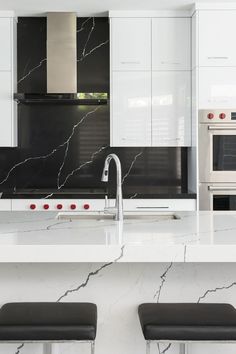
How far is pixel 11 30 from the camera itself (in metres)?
4.40

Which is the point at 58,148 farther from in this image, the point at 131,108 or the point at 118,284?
the point at 118,284

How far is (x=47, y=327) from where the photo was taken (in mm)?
1799

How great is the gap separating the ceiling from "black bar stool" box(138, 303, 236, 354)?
3039 mm

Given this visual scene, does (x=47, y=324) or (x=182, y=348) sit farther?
(x=182, y=348)

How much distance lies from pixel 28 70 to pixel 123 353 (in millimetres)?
3229

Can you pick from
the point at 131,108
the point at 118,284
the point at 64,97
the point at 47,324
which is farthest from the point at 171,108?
the point at 47,324

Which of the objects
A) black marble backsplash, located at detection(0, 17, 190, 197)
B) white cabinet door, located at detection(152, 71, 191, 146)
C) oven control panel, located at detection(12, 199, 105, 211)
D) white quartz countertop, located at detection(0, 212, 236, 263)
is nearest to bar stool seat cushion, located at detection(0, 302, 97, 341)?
white quartz countertop, located at detection(0, 212, 236, 263)

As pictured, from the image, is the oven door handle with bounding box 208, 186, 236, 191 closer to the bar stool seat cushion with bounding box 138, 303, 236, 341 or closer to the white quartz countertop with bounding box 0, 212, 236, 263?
the white quartz countertop with bounding box 0, 212, 236, 263

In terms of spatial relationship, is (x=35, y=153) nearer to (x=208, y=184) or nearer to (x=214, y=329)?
(x=208, y=184)

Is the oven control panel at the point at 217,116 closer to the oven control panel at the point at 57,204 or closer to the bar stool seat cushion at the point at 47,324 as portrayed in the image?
the oven control panel at the point at 57,204

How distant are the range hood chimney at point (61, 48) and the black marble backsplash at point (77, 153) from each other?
307mm

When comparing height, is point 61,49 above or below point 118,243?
above

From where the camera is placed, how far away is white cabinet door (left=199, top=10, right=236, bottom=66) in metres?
4.22

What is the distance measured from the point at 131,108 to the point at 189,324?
113 inches
